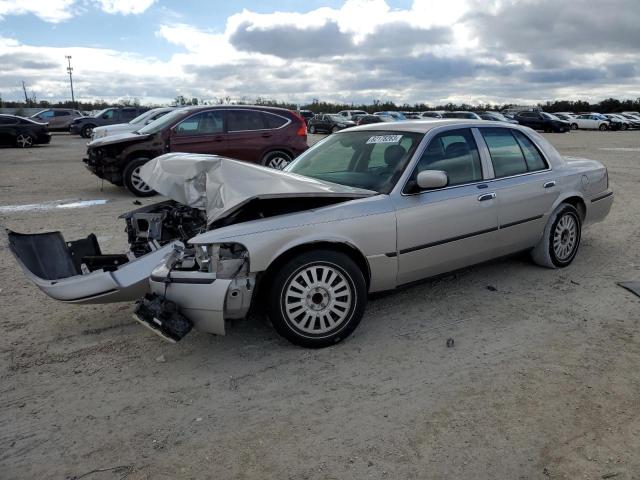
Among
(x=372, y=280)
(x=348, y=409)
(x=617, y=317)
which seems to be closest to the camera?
(x=348, y=409)

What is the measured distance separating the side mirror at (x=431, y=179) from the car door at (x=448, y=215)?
0.13 meters

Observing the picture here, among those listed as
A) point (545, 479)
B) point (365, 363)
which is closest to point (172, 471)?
point (365, 363)

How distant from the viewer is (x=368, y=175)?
14.1 feet

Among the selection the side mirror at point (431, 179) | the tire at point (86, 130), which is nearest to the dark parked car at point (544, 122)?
the tire at point (86, 130)

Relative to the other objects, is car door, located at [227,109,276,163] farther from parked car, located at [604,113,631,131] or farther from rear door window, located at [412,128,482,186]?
parked car, located at [604,113,631,131]

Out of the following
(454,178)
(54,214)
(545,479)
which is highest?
(454,178)

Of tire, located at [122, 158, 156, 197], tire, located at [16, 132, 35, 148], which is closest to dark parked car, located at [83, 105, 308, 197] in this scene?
tire, located at [122, 158, 156, 197]

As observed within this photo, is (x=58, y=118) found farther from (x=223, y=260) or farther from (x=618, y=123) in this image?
(x=618, y=123)

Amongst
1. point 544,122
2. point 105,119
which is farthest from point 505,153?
point 544,122

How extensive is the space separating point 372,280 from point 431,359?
2.32ft

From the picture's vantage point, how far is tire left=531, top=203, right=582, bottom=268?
515 centimetres

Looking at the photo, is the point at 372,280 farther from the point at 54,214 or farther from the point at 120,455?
the point at 54,214

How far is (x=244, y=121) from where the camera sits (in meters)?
10.6

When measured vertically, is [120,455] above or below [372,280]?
below
